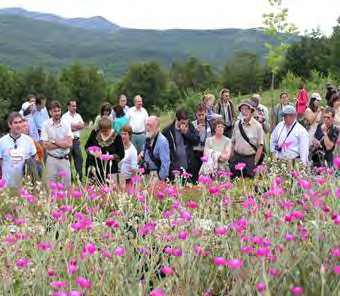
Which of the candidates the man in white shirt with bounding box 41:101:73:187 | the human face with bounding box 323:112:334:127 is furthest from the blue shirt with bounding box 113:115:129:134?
the human face with bounding box 323:112:334:127

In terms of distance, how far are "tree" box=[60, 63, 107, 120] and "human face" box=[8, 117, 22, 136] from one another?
276 ft

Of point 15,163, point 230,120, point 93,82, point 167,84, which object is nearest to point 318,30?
point 167,84

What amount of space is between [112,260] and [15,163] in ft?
14.9

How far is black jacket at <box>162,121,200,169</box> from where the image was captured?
28.9 ft

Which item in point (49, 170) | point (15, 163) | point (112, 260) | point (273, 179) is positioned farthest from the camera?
point (49, 170)

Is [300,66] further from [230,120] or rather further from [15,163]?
[15,163]

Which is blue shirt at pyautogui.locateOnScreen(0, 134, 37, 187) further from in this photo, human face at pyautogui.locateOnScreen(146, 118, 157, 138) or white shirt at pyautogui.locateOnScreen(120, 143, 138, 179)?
human face at pyautogui.locateOnScreen(146, 118, 157, 138)

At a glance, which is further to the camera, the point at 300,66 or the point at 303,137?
the point at 300,66

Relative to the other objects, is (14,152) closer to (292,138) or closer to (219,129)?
(219,129)

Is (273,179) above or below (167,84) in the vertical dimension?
above

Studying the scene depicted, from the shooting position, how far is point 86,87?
3686 inches

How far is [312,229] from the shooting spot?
372 centimetres

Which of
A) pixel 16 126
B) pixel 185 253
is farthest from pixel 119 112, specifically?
pixel 185 253

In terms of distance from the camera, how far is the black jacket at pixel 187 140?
8.80 metres
